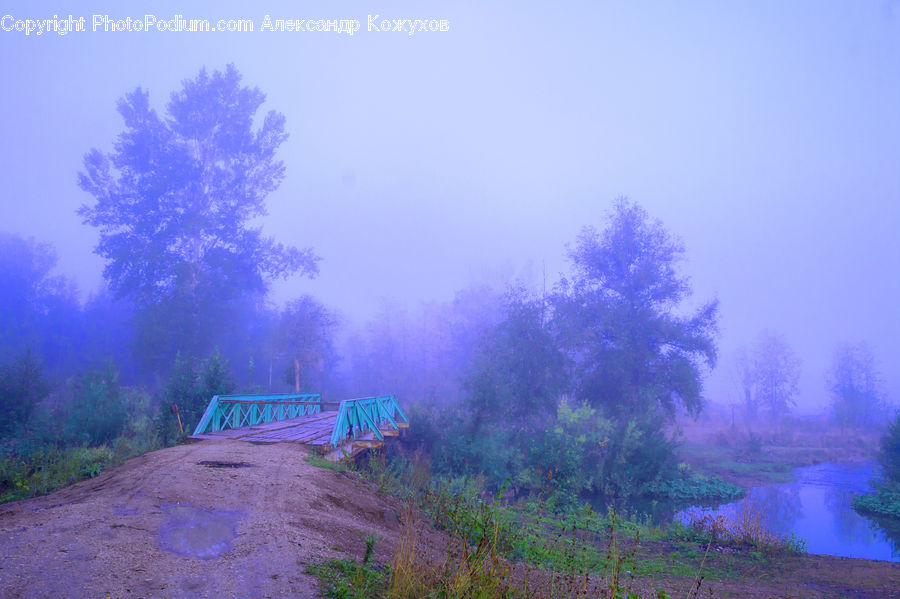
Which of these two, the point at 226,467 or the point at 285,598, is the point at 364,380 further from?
the point at 285,598

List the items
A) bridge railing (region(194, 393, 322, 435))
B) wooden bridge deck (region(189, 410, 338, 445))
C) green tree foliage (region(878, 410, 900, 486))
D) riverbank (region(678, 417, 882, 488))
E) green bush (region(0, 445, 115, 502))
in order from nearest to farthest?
green bush (region(0, 445, 115, 502))
wooden bridge deck (region(189, 410, 338, 445))
bridge railing (region(194, 393, 322, 435))
green tree foliage (region(878, 410, 900, 486))
riverbank (region(678, 417, 882, 488))

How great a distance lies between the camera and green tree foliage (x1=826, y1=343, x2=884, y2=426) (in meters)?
Result: 42.3

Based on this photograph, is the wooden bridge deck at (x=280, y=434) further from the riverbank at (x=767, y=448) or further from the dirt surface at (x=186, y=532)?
the riverbank at (x=767, y=448)

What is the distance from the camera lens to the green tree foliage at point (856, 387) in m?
42.3

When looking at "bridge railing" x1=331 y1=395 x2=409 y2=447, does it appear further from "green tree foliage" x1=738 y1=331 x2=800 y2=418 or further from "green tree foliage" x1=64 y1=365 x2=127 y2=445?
"green tree foliage" x1=738 y1=331 x2=800 y2=418

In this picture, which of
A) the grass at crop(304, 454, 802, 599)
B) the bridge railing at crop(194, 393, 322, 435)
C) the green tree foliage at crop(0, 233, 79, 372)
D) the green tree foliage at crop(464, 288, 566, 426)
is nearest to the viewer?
the grass at crop(304, 454, 802, 599)

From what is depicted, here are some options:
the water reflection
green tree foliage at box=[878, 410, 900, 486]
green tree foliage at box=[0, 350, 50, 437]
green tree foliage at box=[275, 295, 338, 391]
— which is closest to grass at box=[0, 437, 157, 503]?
green tree foliage at box=[0, 350, 50, 437]

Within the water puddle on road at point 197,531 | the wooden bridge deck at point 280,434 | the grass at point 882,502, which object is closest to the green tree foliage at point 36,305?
the wooden bridge deck at point 280,434

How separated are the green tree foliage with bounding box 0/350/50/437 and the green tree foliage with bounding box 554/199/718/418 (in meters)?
24.1

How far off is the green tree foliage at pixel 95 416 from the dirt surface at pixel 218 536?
7.95 metres

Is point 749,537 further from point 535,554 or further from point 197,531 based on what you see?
point 197,531

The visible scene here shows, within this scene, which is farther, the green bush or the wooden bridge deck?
the wooden bridge deck

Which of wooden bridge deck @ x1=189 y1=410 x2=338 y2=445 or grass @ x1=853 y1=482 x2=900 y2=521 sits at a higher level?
wooden bridge deck @ x1=189 y1=410 x2=338 y2=445

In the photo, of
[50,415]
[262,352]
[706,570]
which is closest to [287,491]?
[706,570]
